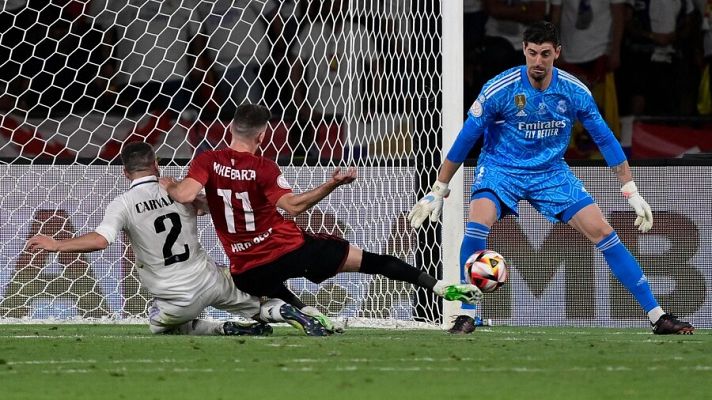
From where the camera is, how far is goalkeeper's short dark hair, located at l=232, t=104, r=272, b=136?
7.66 metres

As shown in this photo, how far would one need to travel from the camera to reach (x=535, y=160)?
26.5ft

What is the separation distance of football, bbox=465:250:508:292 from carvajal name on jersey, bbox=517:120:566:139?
861 millimetres

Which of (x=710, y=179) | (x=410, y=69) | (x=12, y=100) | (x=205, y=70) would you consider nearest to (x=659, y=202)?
(x=710, y=179)

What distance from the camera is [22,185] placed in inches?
386

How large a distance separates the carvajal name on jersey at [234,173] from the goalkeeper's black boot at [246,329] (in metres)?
0.89

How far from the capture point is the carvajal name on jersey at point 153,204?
25.5ft

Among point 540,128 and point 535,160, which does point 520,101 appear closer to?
point 540,128

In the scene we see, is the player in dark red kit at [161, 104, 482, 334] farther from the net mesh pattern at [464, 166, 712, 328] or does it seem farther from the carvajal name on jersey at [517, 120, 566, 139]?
the net mesh pattern at [464, 166, 712, 328]

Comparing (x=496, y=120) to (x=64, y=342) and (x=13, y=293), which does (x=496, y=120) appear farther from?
(x=13, y=293)

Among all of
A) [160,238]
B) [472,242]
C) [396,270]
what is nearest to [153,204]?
[160,238]

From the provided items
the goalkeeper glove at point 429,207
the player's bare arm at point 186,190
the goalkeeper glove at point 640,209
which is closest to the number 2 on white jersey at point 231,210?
the player's bare arm at point 186,190

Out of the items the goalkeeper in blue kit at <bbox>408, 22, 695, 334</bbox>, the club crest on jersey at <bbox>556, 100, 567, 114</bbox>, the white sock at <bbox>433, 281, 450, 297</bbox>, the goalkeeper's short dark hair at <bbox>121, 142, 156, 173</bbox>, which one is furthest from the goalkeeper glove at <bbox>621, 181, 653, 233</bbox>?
the goalkeeper's short dark hair at <bbox>121, 142, 156, 173</bbox>

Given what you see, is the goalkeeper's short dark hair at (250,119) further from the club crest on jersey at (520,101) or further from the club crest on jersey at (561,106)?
the club crest on jersey at (561,106)

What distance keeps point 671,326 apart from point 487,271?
1.23m
